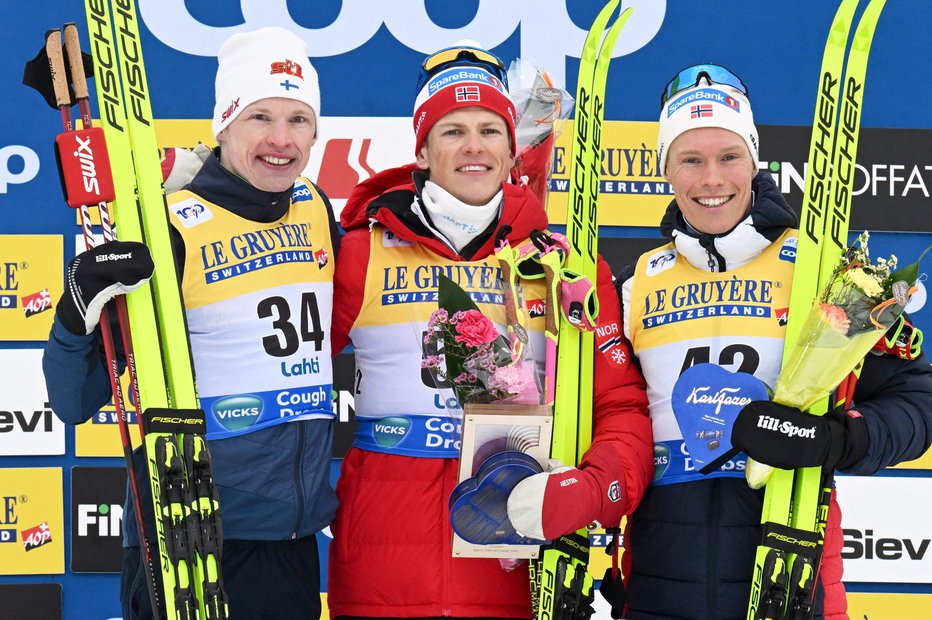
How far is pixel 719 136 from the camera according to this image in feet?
7.56

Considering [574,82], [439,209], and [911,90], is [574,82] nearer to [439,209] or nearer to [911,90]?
[911,90]

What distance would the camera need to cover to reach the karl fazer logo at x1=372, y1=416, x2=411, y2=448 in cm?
231

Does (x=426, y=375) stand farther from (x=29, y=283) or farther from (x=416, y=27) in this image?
(x=29, y=283)

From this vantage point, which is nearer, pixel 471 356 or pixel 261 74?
pixel 471 356

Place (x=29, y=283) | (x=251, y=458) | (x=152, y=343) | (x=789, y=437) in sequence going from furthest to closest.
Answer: (x=29, y=283)
(x=251, y=458)
(x=152, y=343)
(x=789, y=437)

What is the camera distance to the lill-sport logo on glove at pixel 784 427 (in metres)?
2.03

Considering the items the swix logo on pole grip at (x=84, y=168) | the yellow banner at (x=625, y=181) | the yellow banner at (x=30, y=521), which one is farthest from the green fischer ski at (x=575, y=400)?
the yellow banner at (x=30, y=521)

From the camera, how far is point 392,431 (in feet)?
7.61

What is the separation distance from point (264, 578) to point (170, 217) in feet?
2.79

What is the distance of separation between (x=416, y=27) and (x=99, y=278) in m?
2.38

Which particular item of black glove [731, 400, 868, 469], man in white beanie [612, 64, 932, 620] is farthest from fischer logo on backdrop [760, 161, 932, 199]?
black glove [731, 400, 868, 469]

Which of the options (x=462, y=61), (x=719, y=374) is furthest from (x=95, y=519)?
(x=719, y=374)

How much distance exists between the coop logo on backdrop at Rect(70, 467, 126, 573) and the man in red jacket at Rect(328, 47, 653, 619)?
80.3 inches

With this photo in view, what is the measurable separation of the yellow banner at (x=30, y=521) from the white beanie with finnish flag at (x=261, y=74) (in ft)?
7.58
